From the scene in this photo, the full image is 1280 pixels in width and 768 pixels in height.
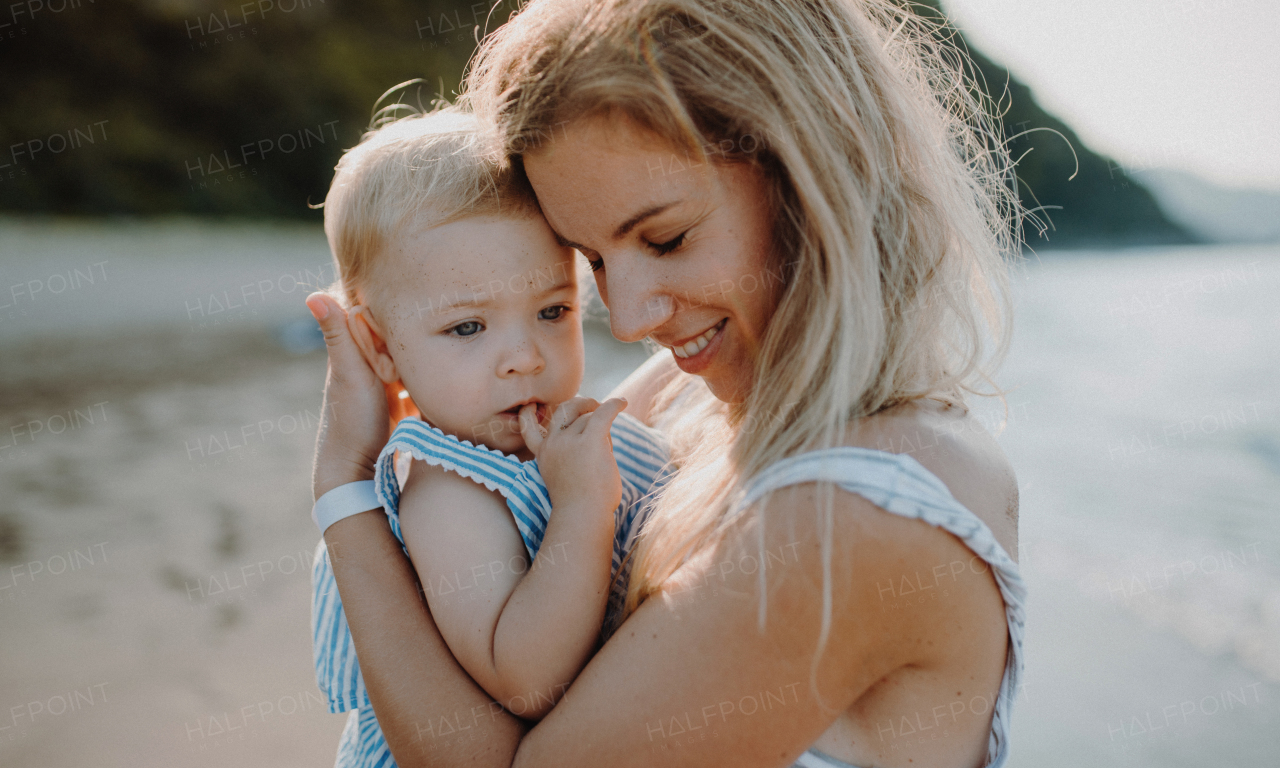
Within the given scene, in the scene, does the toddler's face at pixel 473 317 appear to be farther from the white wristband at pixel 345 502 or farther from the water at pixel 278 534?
the water at pixel 278 534

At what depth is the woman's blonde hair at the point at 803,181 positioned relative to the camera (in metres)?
Result: 1.28

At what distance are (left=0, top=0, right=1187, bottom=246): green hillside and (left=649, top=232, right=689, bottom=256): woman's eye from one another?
10.6 meters

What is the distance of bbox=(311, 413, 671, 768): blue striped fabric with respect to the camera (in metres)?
1.45

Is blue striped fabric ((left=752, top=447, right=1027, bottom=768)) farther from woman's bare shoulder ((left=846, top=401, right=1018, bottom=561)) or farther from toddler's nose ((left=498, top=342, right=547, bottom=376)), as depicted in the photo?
toddler's nose ((left=498, top=342, right=547, bottom=376))

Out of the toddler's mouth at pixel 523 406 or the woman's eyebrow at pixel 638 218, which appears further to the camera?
the toddler's mouth at pixel 523 406

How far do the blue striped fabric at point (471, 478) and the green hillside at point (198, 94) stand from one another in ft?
34.4

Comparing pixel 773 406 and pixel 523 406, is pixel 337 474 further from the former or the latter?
pixel 773 406

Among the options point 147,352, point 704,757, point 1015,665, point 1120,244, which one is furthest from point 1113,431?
point 1120,244

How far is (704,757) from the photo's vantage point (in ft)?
3.75

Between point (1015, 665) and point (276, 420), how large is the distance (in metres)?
5.54

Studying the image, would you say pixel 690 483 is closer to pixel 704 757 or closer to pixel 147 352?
pixel 704 757

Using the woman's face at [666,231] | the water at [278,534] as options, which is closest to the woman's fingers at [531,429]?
the woman's face at [666,231]

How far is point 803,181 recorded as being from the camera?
128 cm

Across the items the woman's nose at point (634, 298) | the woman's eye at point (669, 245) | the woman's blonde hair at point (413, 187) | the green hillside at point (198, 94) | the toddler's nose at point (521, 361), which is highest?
the green hillside at point (198, 94)
